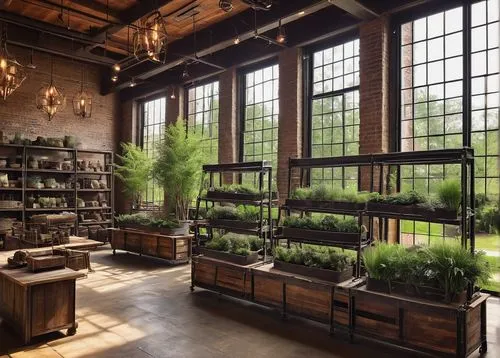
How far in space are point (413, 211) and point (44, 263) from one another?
3695 mm

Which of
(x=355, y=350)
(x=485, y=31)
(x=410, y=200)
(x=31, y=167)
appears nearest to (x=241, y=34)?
(x=485, y=31)

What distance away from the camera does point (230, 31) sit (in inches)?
289

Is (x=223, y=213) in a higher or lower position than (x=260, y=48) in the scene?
lower

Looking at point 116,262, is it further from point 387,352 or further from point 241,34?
point 387,352

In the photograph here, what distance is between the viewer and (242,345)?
144 inches

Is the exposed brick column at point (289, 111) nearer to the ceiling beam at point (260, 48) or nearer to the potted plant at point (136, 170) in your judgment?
the ceiling beam at point (260, 48)

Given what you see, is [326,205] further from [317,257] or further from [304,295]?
[304,295]

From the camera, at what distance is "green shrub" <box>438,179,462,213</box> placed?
3.60 m

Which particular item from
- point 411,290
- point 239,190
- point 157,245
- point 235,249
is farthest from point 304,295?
point 157,245

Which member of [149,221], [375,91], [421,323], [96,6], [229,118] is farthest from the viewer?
[229,118]

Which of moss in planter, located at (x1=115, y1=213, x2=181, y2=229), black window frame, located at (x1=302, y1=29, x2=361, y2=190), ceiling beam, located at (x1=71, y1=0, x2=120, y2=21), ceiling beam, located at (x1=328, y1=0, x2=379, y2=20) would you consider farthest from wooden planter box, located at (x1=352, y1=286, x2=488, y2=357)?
ceiling beam, located at (x1=71, y1=0, x2=120, y2=21)

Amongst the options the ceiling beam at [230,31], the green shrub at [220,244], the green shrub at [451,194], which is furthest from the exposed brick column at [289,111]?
the green shrub at [451,194]

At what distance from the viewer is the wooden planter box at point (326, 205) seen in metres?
4.23

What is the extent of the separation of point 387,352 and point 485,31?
171 inches
